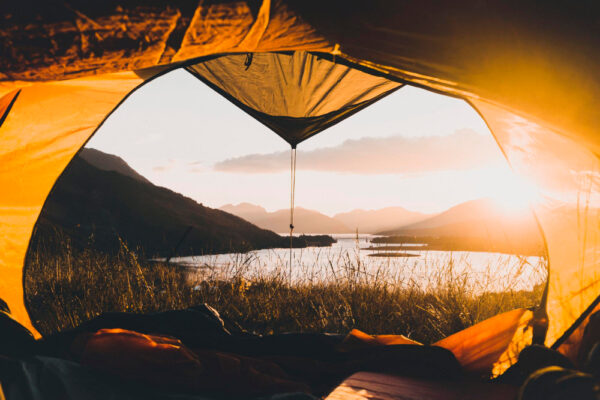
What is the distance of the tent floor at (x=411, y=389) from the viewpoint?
1.51 m

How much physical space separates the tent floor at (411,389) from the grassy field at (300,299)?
4.12ft

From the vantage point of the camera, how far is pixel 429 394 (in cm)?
155

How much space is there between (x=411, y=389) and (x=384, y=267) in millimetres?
2343

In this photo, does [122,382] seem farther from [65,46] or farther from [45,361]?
[65,46]

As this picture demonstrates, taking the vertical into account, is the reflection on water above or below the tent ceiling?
below

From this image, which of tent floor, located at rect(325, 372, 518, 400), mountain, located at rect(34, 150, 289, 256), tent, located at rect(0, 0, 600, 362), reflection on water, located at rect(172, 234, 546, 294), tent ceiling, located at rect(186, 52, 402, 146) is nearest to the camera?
tent, located at rect(0, 0, 600, 362)

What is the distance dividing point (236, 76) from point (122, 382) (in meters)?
2.33

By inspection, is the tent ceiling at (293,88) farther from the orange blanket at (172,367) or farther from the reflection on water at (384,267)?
the orange blanket at (172,367)

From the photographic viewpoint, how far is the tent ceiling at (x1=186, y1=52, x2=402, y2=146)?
2.91 metres

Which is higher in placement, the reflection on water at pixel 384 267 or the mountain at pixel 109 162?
the mountain at pixel 109 162

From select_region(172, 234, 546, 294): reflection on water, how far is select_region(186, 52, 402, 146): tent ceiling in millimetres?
1212

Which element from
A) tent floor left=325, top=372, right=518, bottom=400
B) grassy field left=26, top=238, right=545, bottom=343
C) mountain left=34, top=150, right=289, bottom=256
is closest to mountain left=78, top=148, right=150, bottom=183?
mountain left=34, top=150, right=289, bottom=256

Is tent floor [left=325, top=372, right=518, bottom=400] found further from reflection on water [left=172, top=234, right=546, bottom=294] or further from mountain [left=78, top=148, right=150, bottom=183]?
mountain [left=78, top=148, right=150, bottom=183]

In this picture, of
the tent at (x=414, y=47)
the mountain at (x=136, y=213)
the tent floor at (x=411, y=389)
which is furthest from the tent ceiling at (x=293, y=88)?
the mountain at (x=136, y=213)
